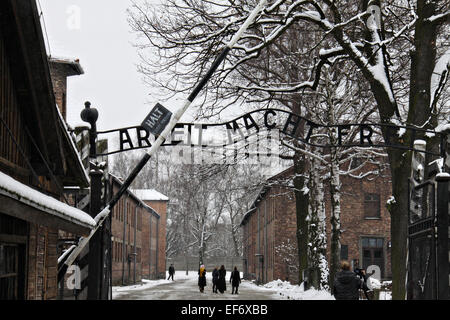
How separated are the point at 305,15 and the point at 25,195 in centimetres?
1069

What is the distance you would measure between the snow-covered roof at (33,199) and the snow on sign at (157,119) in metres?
2.10

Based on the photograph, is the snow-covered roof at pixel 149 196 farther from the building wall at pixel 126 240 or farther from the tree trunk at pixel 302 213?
the tree trunk at pixel 302 213

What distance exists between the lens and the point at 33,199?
6922 millimetres

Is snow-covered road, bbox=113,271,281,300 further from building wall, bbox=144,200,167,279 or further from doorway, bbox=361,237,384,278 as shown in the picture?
building wall, bbox=144,200,167,279

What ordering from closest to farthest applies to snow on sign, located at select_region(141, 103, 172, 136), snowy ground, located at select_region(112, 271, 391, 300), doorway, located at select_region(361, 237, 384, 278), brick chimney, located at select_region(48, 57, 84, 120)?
1. snow on sign, located at select_region(141, 103, 172, 136)
2. brick chimney, located at select_region(48, 57, 84, 120)
3. snowy ground, located at select_region(112, 271, 391, 300)
4. doorway, located at select_region(361, 237, 384, 278)

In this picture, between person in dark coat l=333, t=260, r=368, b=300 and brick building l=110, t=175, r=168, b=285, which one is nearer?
person in dark coat l=333, t=260, r=368, b=300

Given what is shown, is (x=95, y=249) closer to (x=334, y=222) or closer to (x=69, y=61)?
(x=69, y=61)

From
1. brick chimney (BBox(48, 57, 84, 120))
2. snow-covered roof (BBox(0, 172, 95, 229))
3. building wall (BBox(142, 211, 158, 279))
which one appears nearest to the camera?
snow-covered roof (BBox(0, 172, 95, 229))

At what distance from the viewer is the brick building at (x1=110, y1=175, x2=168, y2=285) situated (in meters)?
48.6

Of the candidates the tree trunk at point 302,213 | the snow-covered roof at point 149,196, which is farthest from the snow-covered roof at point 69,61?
the snow-covered roof at point 149,196

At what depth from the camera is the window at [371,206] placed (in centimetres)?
5028

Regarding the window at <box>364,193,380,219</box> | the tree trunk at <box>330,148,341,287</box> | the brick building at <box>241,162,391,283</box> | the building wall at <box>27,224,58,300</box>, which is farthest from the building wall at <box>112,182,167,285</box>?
the building wall at <box>27,224,58,300</box>

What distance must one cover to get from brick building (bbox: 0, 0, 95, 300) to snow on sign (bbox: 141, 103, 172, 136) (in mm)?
1308

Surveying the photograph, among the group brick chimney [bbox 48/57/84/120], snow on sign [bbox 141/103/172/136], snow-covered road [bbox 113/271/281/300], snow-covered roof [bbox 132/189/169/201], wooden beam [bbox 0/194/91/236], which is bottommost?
snow-covered road [bbox 113/271/281/300]
